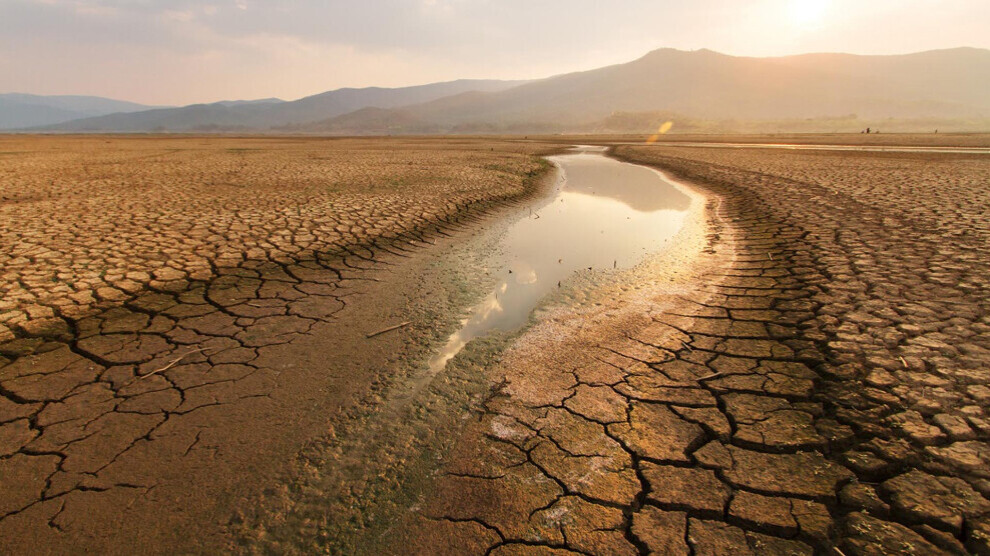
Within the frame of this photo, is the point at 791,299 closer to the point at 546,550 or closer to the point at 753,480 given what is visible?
the point at 753,480

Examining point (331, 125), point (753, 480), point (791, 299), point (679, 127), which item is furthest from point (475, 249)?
point (331, 125)

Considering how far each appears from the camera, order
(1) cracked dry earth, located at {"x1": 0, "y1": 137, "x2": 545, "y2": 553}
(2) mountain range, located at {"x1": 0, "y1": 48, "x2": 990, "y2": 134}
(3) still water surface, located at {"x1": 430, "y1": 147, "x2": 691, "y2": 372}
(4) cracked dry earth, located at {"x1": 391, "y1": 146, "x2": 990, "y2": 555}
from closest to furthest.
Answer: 1. (4) cracked dry earth, located at {"x1": 391, "y1": 146, "x2": 990, "y2": 555}
2. (1) cracked dry earth, located at {"x1": 0, "y1": 137, "x2": 545, "y2": 553}
3. (3) still water surface, located at {"x1": 430, "y1": 147, "x2": 691, "y2": 372}
4. (2) mountain range, located at {"x1": 0, "y1": 48, "x2": 990, "y2": 134}

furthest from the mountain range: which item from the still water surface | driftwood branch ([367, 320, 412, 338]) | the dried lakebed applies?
driftwood branch ([367, 320, 412, 338])

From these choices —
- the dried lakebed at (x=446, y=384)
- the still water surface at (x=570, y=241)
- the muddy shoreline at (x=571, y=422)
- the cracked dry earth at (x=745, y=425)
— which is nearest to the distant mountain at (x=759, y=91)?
the still water surface at (x=570, y=241)

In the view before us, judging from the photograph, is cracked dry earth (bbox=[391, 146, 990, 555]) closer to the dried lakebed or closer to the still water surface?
the dried lakebed

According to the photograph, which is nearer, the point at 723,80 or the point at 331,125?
the point at 723,80

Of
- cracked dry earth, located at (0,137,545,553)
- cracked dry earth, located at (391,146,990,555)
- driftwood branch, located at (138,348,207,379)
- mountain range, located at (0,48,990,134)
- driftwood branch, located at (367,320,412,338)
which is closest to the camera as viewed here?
cracked dry earth, located at (391,146,990,555)
